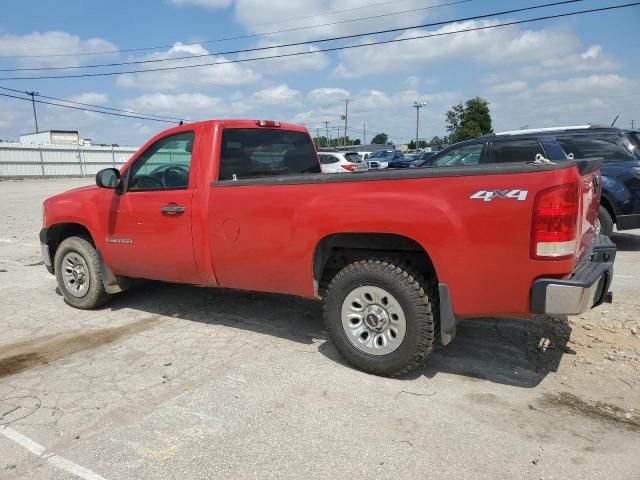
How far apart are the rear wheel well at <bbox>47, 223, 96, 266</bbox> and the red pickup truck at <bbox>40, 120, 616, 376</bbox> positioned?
23 centimetres

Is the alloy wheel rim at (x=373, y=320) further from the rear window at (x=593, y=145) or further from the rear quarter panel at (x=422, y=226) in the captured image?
the rear window at (x=593, y=145)

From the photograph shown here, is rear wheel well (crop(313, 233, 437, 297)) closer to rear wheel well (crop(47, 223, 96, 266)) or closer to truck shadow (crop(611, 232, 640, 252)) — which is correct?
rear wheel well (crop(47, 223, 96, 266))

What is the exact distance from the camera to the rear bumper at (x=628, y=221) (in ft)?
25.6

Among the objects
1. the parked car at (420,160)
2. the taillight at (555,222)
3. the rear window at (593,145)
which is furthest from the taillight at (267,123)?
the rear window at (593,145)

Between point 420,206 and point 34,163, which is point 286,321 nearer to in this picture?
point 420,206

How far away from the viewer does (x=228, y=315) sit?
5.48 m

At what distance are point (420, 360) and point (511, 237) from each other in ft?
3.69

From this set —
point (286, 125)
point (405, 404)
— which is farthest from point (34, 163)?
point (405, 404)

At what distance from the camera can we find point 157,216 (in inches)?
194

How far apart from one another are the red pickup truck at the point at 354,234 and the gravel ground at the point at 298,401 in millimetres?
468

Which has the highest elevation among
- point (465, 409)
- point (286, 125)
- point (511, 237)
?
point (286, 125)

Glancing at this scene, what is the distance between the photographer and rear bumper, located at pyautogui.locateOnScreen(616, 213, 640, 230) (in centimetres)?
780

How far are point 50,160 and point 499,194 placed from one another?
45.9 metres

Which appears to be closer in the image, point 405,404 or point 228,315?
point 405,404
